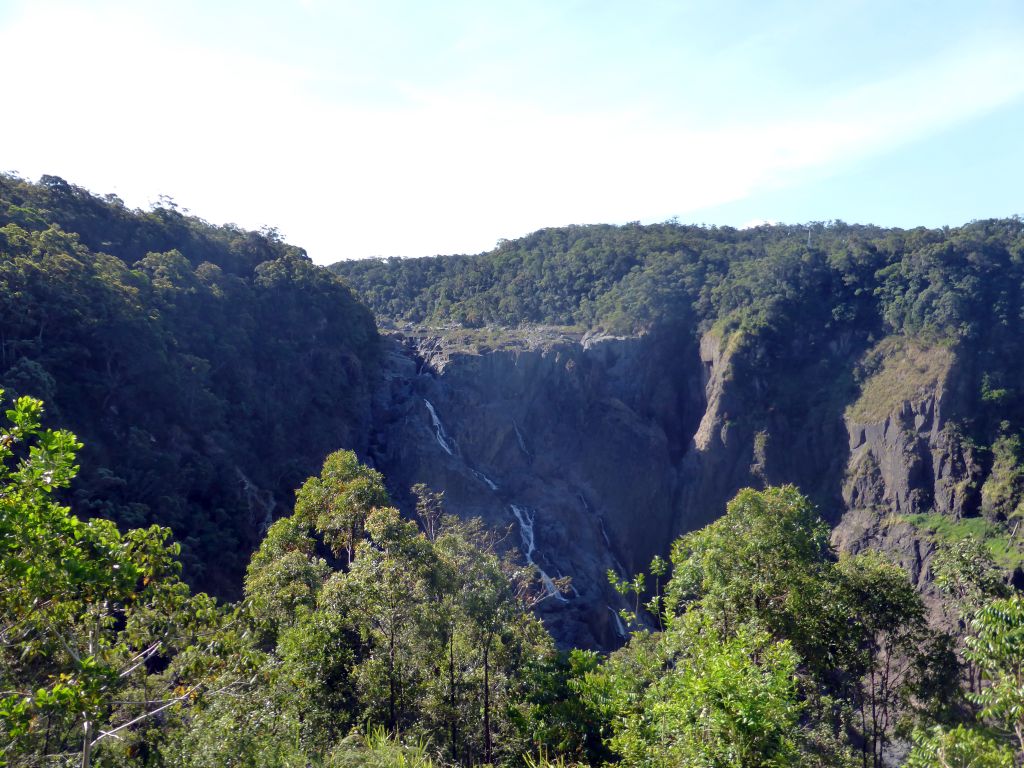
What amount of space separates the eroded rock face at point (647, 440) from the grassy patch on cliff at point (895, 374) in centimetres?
11

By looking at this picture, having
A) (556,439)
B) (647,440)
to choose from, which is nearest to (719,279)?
(647,440)

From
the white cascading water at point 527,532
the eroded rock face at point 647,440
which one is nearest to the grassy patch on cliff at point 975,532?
the eroded rock face at point 647,440

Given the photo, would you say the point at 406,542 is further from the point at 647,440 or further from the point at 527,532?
the point at 647,440

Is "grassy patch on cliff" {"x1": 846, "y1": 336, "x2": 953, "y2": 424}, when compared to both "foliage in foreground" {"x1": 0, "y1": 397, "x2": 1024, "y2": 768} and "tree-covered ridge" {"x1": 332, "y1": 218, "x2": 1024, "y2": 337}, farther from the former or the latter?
"foliage in foreground" {"x1": 0, "y1": 397, "x2": 1024, "y2": 768}

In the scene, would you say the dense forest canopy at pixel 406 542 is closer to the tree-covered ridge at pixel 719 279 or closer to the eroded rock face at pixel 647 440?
the tree-covered ridge at pixel 719 279

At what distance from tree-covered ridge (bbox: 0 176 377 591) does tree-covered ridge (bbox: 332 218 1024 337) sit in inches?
553

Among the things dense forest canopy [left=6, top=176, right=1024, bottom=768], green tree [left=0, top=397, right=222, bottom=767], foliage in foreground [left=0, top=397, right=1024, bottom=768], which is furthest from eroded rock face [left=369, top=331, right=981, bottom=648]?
green tree [left=0, top=397, right=222, bottom=767]

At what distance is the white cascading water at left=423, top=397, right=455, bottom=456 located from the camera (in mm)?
39156

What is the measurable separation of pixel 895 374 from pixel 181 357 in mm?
35779

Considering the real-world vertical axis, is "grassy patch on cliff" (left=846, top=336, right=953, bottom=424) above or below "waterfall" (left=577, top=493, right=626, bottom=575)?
above

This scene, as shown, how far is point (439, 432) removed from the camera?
131ft

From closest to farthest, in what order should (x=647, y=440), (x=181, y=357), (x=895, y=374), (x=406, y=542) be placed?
(x=406, y=542) < (x=181, y=357) < (x=895, y=374) < (x=647, y=440)

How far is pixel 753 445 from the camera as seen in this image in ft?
142

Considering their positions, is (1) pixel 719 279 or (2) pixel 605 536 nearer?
(2) pixel 605 536
